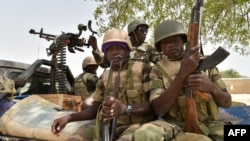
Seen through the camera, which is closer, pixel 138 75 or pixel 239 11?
pixel 138 75

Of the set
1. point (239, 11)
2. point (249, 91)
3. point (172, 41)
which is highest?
point (239, 11)

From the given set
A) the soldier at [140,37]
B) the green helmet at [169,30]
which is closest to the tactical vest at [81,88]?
the soldier at [140,37]

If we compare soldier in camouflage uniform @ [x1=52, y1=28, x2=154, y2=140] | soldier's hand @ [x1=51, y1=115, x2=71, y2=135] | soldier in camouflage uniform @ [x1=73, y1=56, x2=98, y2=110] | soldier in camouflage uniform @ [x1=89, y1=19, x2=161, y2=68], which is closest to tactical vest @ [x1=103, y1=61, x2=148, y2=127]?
soldier in camouflage uniform @ [x1=52, y1=28, x2=154, y2=140]

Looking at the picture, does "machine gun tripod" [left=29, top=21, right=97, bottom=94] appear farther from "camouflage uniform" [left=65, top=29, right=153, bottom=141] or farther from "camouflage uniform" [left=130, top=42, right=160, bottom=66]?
"camouflage uniform" [left=65, top=29, right=153, bottom=141]

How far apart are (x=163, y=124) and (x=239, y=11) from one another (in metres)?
6.17

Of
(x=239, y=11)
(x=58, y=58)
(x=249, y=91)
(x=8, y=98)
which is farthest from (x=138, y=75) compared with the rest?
(x=249, y=91)

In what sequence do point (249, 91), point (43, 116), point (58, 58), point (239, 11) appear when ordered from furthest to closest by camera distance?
point (249, 91) → point (239, 11) → point (58, 58) → point (43, 116)

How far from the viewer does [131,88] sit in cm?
266

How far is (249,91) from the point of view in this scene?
11445 mm

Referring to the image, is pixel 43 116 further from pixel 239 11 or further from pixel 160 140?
pixel 239 11

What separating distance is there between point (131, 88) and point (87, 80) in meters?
2.19

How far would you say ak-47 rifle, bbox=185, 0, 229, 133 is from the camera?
226 centimetres

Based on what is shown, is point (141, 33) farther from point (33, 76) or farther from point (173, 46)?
point (173, 46)

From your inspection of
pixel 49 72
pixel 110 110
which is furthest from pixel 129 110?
pixel 49 72
